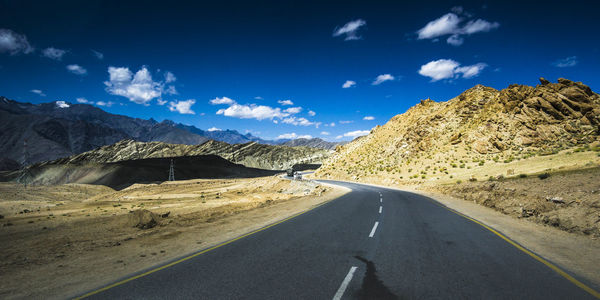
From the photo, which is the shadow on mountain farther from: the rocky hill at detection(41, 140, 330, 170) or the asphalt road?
the asphalt road

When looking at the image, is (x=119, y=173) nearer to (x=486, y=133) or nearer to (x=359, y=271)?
(x=359, y=271)

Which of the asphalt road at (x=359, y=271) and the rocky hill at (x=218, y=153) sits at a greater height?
the rocky hill at (x=218, y=153)

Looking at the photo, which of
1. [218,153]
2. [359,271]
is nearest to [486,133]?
[359,271]

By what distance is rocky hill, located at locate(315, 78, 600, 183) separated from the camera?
120 feet

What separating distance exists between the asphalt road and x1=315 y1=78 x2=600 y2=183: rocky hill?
114 feet

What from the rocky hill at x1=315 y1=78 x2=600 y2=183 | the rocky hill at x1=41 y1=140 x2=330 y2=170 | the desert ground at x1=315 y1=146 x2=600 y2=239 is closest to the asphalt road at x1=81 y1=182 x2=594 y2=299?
the desert ground at x1=315 y1=146 x2=600 y2=239

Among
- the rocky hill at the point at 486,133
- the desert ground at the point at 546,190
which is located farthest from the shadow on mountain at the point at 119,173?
the desert ground at the point at 546,190

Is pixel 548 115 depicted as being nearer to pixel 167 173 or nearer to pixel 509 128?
pixel 509 128

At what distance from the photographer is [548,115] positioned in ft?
131

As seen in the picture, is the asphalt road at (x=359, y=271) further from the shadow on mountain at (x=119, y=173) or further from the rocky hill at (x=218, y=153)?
the rocky hill at (x=218, y=153)

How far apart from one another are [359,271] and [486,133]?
50.9 meters

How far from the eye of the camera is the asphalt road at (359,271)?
486 centimetres

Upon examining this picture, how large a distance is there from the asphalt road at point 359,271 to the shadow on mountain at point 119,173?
71.1 meters

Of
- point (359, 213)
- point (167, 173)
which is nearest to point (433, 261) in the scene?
point (359, 213)
